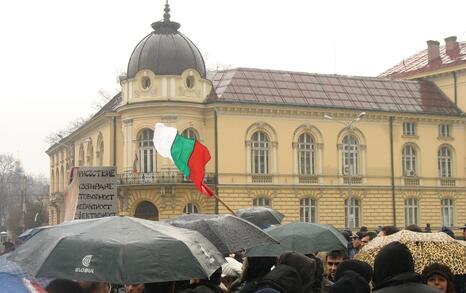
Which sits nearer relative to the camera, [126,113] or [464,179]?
[126,113]

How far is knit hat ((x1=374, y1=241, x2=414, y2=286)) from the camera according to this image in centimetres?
588

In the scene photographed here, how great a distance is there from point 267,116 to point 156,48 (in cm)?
679

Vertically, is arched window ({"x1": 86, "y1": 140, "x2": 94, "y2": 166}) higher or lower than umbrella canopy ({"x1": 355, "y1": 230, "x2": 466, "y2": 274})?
higher

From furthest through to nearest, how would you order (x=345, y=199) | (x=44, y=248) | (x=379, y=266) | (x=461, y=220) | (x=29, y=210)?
(x=29, y=210), (x=461, y=220), (x=345, y=199), (x=44, y=248), (x=379, y=266)

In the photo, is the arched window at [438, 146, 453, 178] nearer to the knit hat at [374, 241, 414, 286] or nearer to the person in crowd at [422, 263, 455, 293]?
the person in crowd at [422, 263, 455, 293]

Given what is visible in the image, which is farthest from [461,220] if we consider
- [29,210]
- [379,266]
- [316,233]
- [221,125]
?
[29,210]

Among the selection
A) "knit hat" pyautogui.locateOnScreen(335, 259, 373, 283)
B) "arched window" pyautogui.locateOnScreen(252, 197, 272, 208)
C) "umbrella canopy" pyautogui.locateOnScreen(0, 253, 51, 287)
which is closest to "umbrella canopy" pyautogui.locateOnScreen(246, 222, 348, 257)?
"knit hat" pyautogui.locateOnScreen(335, 259, 373, 283)

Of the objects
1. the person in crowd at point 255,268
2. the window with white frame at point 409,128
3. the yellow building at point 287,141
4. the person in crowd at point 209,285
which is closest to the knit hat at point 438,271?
the person in crowd at point 255,268

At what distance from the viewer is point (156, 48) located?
43750mm

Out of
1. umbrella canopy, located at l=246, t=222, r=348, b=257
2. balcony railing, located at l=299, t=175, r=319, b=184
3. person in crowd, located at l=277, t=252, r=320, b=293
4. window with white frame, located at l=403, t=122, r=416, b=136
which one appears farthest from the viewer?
window with white frame, located at l=403, t=122, r=416, b=136

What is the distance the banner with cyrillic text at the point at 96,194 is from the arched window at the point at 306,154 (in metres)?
34.9

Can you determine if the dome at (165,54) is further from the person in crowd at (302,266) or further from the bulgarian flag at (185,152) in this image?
the person in crowd at (302,266)

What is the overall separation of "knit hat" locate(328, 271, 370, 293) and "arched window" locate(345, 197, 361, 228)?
4112 centimetres

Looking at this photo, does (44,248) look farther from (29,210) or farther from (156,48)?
(29,210)
